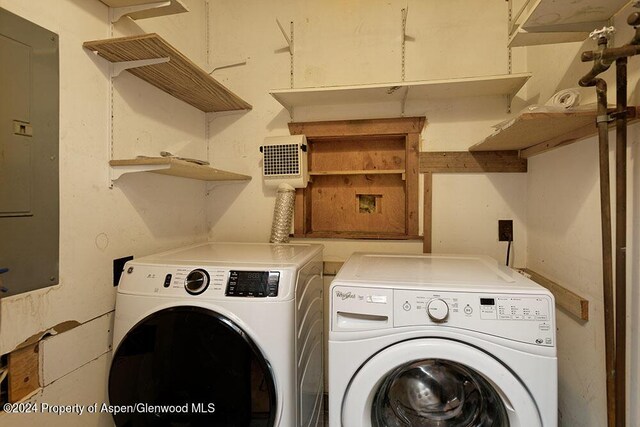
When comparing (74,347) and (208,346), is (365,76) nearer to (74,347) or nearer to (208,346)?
(208,346)

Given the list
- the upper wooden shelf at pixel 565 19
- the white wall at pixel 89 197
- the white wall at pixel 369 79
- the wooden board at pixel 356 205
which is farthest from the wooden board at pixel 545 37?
the white wall at pixel 89 197

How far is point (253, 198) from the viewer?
6.72 feet

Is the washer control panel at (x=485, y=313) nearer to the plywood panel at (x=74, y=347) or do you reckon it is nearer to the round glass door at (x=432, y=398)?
the round glass door at (x=432, y=398)

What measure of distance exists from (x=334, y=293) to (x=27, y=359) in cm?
102

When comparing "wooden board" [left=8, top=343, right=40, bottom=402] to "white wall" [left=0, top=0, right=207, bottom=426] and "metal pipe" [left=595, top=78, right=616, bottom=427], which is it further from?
"metal pipe" [left=595, top=78, right=616, bottom=427]


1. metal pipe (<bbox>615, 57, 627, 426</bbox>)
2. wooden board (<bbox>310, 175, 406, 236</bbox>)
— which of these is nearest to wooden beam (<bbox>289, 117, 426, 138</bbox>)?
wooden board (<bbox>310, 175, 406, 236</bbox>)

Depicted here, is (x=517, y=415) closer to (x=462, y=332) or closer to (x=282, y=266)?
(x=462, y=332)

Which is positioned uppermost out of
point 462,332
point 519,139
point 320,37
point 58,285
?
point 320,37

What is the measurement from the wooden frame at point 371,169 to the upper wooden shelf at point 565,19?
0.71 meters

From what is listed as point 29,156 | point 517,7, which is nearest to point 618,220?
point 517,7

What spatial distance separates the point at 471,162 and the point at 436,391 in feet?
4.09

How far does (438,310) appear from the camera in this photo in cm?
94

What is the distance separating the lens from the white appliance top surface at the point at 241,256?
1.21 m

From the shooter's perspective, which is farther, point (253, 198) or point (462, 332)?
point (253, 198)
